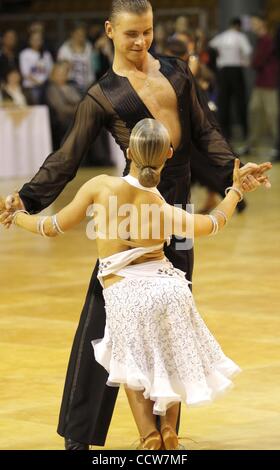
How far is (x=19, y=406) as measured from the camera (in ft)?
19.7

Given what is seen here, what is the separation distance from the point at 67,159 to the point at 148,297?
2.64 feet

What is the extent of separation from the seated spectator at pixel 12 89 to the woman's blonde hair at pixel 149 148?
1428 centimetres

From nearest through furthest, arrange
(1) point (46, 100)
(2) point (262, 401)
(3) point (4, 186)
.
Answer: (2) point (262, 401) < (3) point (4, 186) < (1) point (46, 100)

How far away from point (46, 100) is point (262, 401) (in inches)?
547

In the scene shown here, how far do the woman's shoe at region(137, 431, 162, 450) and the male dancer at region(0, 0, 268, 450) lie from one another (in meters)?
0.29

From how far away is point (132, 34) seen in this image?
4988 mm

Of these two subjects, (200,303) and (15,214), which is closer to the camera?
(15,214)

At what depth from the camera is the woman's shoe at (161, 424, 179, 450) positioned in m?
4.80

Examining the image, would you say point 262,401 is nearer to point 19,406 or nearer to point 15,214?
point 19,406

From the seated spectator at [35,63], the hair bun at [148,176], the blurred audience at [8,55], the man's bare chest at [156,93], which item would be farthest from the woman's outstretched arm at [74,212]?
the seated spectator at [35,63]

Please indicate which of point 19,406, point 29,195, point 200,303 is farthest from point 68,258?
point 29,195

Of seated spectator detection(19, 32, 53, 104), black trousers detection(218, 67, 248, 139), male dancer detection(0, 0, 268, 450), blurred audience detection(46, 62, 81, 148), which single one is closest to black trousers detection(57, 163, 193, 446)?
male dancer detection(0, 0, 268, 450)

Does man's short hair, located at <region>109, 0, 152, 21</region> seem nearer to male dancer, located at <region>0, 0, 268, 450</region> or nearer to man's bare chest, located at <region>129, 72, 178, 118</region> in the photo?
male dancer, located at <region>0, 0, 268, 450</region>

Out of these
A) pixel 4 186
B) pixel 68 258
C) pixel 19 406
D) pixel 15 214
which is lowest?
pixel 4 186
